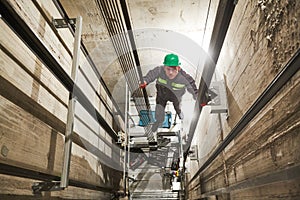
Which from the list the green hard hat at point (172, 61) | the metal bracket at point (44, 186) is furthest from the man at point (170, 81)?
the metal bracket at point (44, 186)

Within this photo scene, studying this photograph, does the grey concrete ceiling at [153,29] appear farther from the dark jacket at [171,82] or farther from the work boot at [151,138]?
the work boot at [151,138]

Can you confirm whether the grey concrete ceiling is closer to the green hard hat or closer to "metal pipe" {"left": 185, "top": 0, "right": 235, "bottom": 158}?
the green hard hat

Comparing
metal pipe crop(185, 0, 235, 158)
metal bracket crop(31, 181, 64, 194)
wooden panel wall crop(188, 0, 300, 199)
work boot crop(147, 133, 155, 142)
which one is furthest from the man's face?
metal bracket crop(31, 181, 64, 194)

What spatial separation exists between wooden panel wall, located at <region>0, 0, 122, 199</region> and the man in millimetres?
761

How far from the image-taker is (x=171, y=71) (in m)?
2.63

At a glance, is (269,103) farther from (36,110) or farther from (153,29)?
(153,29)

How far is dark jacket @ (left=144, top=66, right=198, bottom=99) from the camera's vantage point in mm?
2662

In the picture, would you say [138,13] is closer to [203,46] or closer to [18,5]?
[203,46]

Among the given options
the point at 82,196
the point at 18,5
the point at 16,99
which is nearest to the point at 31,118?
the point at 16,99

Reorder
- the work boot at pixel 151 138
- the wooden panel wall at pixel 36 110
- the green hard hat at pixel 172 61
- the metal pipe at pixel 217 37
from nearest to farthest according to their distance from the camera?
the wooden panel wall at pixel 36 110
the metal pipe at pixel 217 37
the green hard hat at pixel 172 61
the work boot at pixel 151 138

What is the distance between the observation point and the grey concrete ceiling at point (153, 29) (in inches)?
82.2

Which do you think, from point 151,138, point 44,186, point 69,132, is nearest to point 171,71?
point 151,138

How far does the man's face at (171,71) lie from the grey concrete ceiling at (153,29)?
263mm

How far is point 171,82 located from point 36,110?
5.24 feet
